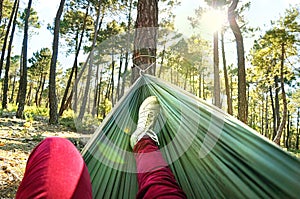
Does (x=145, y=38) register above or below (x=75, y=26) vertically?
below

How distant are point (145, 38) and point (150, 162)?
119 centimetres

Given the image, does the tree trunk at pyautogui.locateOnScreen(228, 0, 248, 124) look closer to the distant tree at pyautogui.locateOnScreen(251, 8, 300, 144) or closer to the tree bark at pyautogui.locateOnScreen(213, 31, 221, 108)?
the tree bark at pyautogui.locateOnScreen(213, 31, 221, 108)

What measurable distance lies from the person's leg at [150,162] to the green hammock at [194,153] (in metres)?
0.05

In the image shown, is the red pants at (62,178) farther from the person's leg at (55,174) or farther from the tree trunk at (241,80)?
the tree trunk at (241,80)

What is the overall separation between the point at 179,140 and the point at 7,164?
76.9 inches

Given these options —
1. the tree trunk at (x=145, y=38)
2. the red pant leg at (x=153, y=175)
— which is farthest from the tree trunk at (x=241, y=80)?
the red pant leg at (x=153, y=175)

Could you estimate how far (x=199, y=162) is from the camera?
3.18ft

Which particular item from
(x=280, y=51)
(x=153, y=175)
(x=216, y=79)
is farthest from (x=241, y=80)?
(x=280, y=51)

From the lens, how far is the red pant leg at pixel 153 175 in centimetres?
79

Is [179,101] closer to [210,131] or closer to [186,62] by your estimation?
[210,131]

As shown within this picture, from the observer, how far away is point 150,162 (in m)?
1.01

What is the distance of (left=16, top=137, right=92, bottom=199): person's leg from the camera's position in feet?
1.87

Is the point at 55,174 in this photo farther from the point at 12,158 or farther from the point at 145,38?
the point at 12,158

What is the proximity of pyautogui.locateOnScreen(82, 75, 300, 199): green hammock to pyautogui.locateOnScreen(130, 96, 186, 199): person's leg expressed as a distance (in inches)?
2.1
